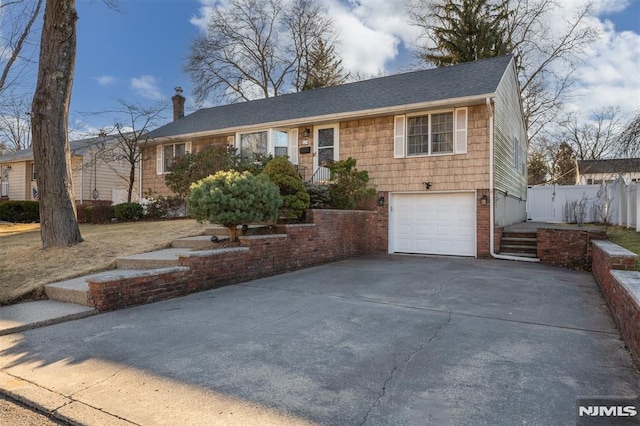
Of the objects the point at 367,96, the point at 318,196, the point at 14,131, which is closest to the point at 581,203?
the point at 367,96

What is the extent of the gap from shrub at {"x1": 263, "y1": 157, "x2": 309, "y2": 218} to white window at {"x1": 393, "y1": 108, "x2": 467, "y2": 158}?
4202mm

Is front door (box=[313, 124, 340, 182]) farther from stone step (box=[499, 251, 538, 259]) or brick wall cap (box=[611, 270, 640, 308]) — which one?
brick wall cap (box=[611, 270, 640, 308])

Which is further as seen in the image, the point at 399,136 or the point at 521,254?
the point at 399,136

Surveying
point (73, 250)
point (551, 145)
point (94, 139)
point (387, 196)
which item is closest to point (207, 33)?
point (94, 139)

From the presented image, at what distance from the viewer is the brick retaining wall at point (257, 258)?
5766mm

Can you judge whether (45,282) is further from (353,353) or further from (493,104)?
(493,104)

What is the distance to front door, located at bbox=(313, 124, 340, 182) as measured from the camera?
14.1m

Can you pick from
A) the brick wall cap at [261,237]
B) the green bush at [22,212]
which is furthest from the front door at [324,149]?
the green bush at [22,212]

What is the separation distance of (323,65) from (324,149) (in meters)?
17.5

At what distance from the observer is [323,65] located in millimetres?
29688

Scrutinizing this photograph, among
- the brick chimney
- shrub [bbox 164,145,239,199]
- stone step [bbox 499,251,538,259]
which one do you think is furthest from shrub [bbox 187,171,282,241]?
the brick chimney

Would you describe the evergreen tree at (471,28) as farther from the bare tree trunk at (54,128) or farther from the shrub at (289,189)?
the bare tree trunk at (54,128)

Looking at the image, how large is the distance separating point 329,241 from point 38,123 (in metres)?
7.14

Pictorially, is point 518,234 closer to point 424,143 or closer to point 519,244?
point 519,244
